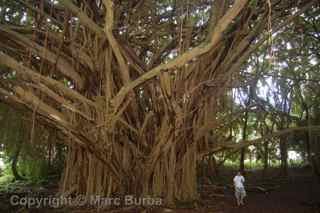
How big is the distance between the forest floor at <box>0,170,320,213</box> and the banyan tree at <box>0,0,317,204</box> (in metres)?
0.36

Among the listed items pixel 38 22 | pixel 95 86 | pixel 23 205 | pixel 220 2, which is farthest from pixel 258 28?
pixel 23 205

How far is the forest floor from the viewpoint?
168 inches

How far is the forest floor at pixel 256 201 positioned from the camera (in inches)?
168

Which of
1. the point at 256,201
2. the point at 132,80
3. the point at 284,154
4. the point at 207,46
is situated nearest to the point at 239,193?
the point at 256,201

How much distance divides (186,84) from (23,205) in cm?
294

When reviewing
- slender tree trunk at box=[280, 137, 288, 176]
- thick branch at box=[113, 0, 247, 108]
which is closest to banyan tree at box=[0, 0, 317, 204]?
→ thick branch at box=[113, 0, 247, 108]

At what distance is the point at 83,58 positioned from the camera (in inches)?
168

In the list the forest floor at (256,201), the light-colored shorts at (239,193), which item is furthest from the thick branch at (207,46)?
the light-colored shorts at (239,193)

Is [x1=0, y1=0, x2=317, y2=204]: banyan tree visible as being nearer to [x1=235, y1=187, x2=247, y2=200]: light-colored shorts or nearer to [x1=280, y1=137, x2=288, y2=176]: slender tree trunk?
[x1=235, y1=187, x2=247, y2=200]: light-colored shorts

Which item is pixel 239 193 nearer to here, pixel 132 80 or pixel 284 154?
pixel 132 80

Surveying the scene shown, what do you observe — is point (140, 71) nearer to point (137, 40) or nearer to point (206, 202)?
point (137, 40)

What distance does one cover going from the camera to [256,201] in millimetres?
5195

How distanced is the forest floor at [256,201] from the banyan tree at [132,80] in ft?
1.17

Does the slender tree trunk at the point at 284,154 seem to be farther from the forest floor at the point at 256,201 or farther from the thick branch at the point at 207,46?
the thick branch at the point at 207,46
